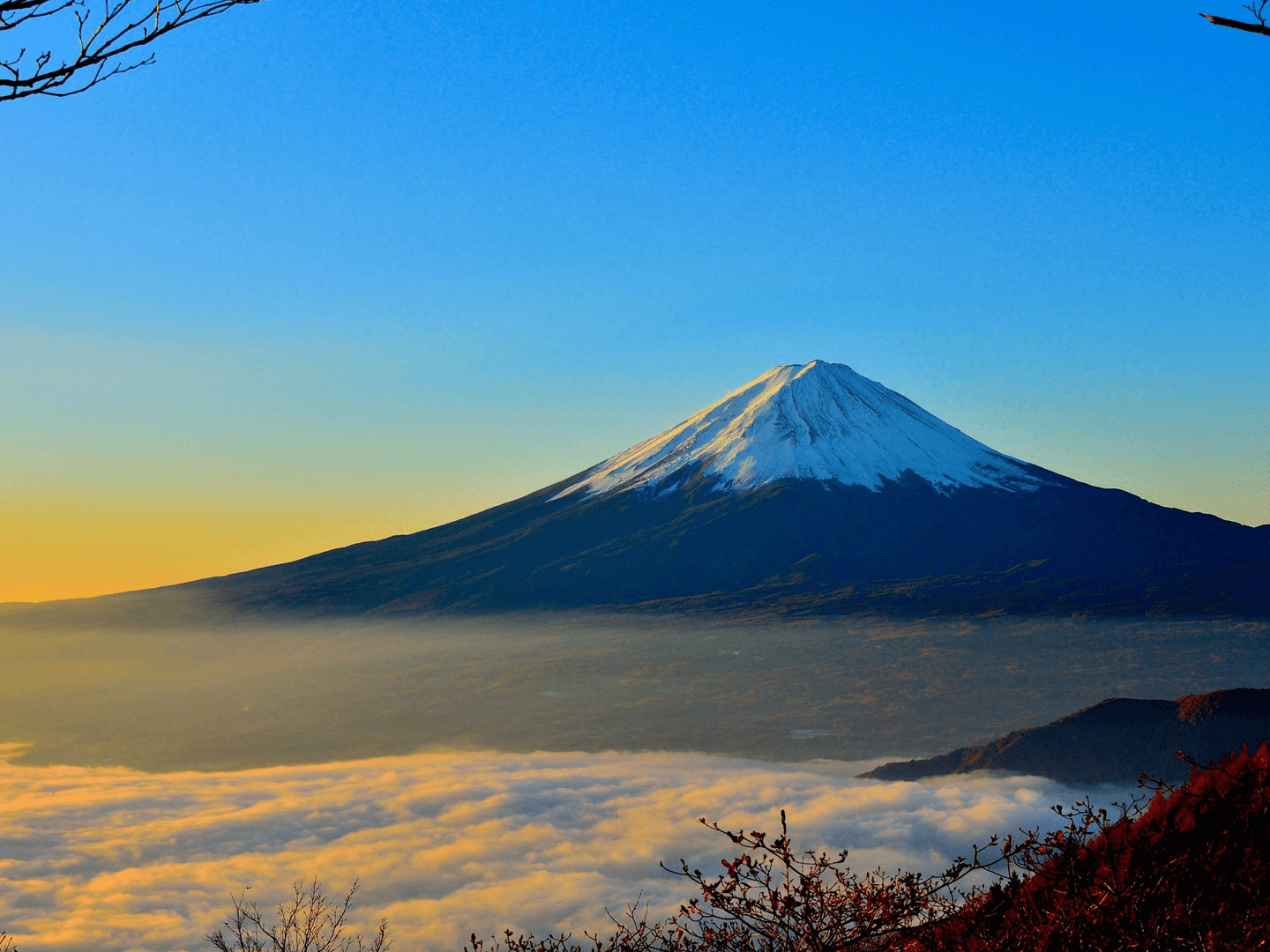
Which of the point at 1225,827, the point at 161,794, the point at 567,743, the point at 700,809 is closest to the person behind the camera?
the point at 1225,827

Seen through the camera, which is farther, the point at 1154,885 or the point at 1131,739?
the point at 1131,739

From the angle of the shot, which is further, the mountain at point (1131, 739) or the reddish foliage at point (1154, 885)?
the mountain at point (1131, 739)

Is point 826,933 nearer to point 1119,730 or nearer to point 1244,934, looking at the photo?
point 1244,934

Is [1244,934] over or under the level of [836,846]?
over

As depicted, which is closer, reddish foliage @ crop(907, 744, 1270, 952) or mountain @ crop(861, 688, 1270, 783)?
reddish foliage @ crop(907, 744, 1270, 952)

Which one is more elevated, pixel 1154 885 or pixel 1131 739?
pixel 1154 885

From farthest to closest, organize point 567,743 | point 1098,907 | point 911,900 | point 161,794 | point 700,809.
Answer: point 567,743 < point 161,794 < point 700,809 < point 911,900 < point 1098,907

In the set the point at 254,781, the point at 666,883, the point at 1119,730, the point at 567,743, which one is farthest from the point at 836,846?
the point at 254,781

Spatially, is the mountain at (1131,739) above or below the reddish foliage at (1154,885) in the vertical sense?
below
